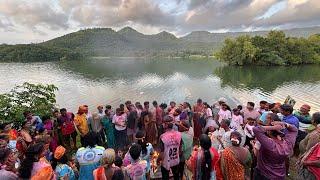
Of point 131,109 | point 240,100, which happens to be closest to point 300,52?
point 240,100

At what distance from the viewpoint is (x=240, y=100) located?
29500 millimetres

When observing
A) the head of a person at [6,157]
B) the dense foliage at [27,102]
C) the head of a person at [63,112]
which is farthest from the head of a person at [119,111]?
the head of a person at [6,157]

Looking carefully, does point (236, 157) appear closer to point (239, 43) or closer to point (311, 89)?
point (311, 89)

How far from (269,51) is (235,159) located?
76.2 m

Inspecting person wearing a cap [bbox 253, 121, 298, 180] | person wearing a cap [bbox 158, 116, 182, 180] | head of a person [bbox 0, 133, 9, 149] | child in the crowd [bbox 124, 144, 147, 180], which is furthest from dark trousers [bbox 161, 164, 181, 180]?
head of a person [bbox 0, 133, 9, 149]

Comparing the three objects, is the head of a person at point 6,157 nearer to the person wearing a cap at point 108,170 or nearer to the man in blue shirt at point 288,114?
the person wearing a cap at point 108,170

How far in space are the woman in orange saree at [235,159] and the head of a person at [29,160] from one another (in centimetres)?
296

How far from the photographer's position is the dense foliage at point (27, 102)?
10867mm

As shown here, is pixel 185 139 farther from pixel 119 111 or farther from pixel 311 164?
pixel 119 111

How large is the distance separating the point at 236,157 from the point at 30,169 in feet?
10.7

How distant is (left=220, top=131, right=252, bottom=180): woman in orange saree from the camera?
467 centimetres

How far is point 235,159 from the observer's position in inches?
185

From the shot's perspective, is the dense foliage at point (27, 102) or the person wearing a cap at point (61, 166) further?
the dense foliage at point (27, 102)


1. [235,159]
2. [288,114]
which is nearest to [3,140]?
[235,159]
